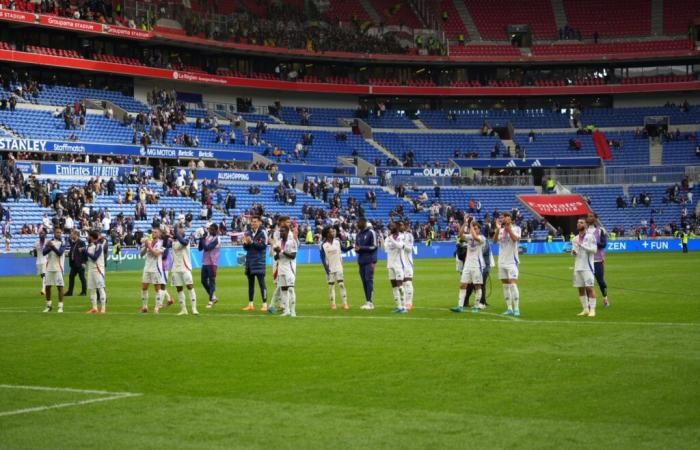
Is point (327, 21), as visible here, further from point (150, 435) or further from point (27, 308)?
point (150, 435)

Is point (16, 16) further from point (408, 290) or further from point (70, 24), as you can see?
point (408, 290)

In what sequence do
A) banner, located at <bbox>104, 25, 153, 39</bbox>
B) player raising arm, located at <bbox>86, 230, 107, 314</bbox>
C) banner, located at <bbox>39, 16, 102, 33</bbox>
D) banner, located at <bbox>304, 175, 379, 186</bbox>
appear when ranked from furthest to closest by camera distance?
banner, located at <bbox>304, 175, 379, 186</bbox>, banner, located at <bbox>104, 25, 153, 39</bbox>, banner, located at <bbox>39, 16, 102, 33</bbox>, player raising arm, located at <bbox>86, 230, 107, 314</bbox>

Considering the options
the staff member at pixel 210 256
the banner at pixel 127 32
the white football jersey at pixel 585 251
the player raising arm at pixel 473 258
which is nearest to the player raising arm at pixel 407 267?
the player raising arm at pixel 473 258

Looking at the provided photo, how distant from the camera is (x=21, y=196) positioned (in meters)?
51.6

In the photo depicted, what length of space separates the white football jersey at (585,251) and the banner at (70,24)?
50.1m

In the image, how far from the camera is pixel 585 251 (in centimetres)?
2178

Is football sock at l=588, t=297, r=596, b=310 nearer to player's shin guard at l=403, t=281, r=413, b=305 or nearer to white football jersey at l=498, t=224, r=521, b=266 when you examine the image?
white football jersey at l=498, t=224, r=521, b=266

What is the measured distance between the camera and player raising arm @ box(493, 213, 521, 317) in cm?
2170

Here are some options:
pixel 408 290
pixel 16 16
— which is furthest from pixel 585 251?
pixel 16 16

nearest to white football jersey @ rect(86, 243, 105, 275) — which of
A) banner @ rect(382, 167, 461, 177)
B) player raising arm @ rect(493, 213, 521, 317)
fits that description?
player raising arm @ rect(493, 213, 521, 317)

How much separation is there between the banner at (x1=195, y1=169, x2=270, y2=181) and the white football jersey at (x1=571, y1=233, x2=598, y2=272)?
45086 millimetres

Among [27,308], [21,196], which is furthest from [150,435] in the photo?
[21,196]

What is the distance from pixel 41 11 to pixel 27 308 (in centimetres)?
4256

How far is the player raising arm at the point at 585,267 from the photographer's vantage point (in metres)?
21.6
